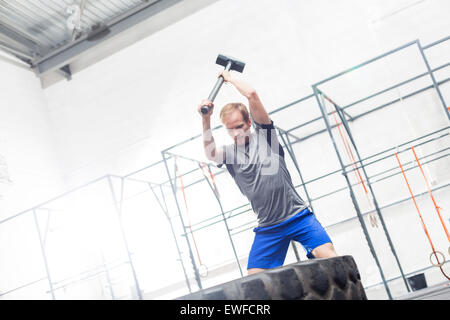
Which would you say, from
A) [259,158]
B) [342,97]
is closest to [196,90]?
[342,97]

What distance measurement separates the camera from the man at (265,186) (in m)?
2.26

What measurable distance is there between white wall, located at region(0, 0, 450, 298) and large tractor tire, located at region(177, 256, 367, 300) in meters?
5.07

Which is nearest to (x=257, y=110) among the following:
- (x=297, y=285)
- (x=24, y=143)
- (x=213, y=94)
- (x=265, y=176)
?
(x=213, y=94)

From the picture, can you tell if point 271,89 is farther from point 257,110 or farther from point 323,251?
point 323,251

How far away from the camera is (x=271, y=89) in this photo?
673 centimetres

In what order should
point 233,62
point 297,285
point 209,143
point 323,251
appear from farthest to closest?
point 233,62, point 209,143, point 323,251, point 297,285

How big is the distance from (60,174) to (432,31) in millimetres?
6441

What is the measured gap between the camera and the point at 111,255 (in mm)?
7266

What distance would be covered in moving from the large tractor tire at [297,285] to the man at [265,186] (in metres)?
1.03

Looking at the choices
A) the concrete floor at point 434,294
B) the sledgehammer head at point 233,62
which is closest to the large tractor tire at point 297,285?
the sledgehammer head at point 233,62

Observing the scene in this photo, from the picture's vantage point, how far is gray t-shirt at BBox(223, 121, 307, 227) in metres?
2.31

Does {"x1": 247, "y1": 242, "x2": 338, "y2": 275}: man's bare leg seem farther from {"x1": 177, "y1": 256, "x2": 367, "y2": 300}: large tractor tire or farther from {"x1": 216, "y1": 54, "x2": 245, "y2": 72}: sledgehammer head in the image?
{"x1": 216, "y1": 54, "x2": 245, "y2": 72}: sledgehammer head

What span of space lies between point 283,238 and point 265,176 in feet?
1.11
